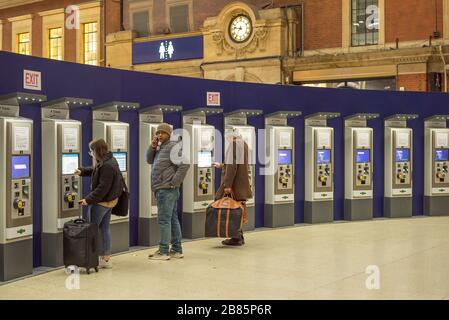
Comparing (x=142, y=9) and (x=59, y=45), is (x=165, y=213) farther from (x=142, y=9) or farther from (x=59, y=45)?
(x=59, y=45)

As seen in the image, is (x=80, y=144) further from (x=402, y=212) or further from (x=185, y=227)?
(x=402, y=212)

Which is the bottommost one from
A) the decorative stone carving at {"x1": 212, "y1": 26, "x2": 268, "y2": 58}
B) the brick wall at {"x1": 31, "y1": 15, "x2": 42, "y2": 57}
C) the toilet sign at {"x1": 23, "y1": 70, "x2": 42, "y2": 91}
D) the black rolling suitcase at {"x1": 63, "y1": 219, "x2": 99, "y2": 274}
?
the black rolling suitcase at {"x1": 63, "y1": 219, "x2": 99, "y2": 274}

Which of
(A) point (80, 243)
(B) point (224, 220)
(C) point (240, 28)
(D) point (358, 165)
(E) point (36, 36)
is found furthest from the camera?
(E) point (36, 36)

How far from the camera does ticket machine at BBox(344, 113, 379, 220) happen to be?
39.4 feet

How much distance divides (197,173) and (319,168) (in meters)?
2.69

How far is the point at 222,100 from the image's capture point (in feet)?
35.0

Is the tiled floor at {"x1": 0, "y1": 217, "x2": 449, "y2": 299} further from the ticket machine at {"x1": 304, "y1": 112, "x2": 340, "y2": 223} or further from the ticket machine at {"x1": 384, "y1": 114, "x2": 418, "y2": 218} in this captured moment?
the ticket machine at {"x1": 384, "y1": 114, "x2": 418, "y2": 218}

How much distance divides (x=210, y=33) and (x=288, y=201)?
35.9 ft

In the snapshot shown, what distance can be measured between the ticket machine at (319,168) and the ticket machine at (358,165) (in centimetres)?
38

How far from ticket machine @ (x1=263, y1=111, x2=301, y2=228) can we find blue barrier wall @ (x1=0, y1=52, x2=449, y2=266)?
0.59 ft

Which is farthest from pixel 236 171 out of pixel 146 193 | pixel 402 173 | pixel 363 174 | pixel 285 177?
pixel 402 173

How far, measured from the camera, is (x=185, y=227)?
32.5 ft

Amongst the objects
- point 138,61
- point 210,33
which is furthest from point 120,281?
point 138,61

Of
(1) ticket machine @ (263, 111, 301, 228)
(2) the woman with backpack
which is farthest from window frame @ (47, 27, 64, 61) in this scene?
(2) the woman with backpack
